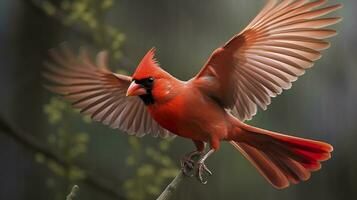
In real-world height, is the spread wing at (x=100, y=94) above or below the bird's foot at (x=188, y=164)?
above

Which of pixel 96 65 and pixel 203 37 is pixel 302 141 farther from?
pixel 203 37

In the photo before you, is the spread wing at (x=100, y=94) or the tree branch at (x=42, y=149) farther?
the tree branch at (x=42, y=149)

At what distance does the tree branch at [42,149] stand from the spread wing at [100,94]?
585 mm

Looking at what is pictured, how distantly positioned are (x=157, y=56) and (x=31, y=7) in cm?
37

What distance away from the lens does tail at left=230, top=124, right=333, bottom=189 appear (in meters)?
0.95

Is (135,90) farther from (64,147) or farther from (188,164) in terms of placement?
(64,147)

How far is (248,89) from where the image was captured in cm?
96

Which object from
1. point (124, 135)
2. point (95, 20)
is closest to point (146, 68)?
point (95, 20)

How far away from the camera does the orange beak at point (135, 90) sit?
890 mm

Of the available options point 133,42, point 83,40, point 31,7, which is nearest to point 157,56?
point 133,42

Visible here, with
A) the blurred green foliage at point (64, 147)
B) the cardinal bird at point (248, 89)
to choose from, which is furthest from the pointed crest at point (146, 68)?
the blurred green foliage at point (64, 147)

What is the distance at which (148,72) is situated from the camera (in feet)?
2.97

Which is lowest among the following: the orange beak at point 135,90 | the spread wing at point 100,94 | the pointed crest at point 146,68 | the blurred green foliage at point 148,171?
the blurred green foliage at point 148,171

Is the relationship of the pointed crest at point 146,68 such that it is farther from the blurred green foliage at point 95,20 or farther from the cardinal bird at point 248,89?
the blurred green foliage at point 95,20
